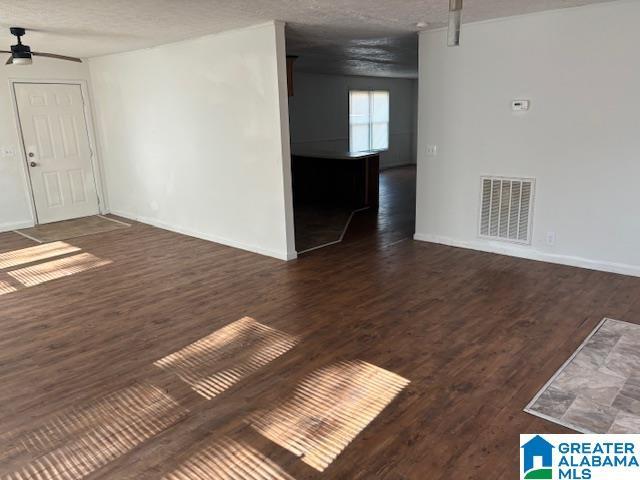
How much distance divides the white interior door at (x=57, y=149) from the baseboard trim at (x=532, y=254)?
510cm

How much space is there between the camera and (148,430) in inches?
93.7

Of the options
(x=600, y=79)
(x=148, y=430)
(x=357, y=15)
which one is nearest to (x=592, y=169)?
(x=600, y=79)

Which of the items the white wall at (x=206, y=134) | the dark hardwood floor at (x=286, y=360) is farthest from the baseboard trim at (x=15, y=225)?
the dark hardwood floor at (x=286, y=360)

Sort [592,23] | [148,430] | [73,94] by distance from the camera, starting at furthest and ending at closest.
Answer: [73,94] → [592,23] → [148,430]

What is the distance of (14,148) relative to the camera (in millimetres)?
6551

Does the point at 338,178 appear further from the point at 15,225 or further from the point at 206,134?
the point at 15,225

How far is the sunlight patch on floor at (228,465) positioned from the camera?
6.76 feet

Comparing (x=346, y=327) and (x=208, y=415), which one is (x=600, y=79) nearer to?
(x=346, y=327)

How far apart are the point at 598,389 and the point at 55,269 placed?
15.9 feet

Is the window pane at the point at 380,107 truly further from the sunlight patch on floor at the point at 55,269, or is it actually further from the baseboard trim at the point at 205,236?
the sunlight patch on floor at the point at 55,269

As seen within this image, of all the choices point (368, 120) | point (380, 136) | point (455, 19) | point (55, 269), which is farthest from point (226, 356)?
point (380, 136)

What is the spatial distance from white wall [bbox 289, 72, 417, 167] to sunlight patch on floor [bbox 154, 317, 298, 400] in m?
7.13

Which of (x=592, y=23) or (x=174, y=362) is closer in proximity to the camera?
(x=174, y=362)

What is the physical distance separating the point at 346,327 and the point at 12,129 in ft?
18.8
